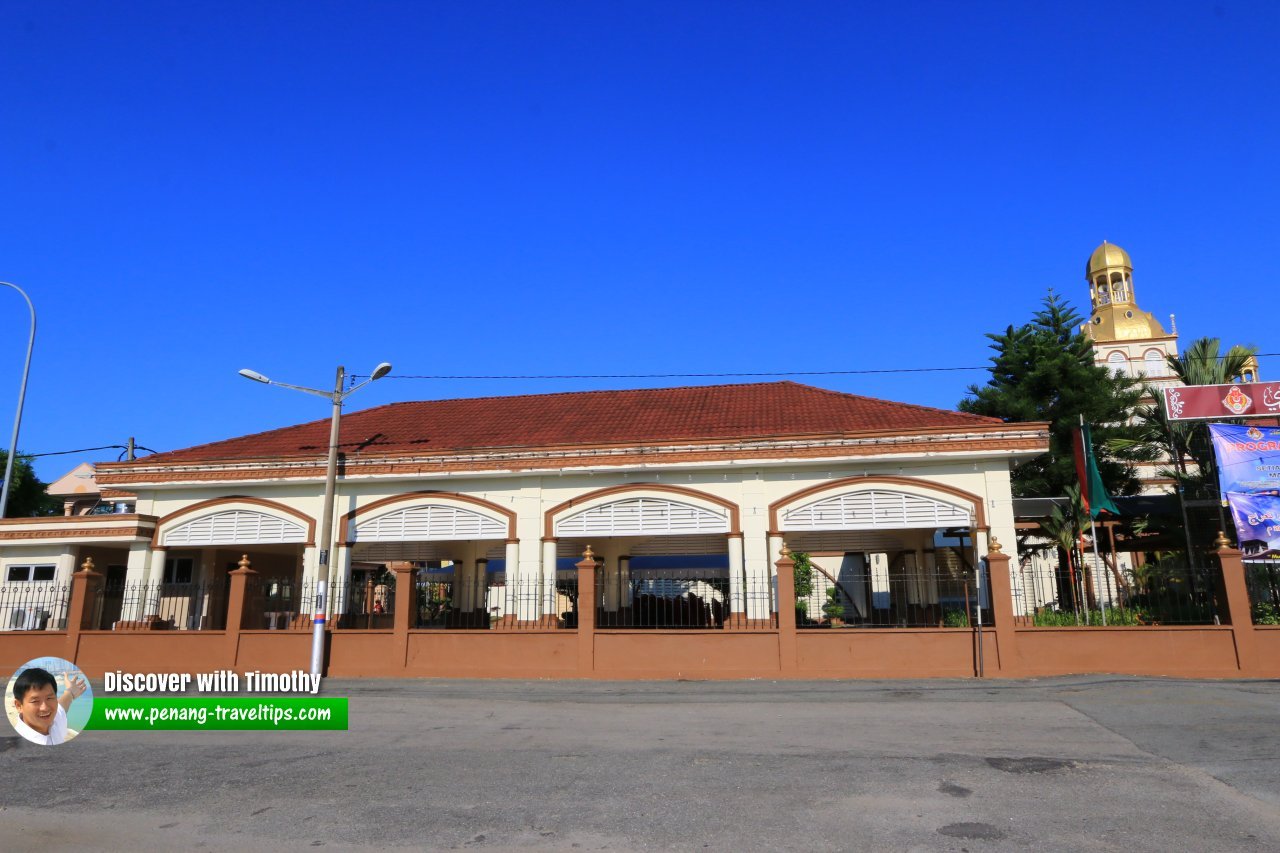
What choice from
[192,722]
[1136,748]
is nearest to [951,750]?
[1136,748]

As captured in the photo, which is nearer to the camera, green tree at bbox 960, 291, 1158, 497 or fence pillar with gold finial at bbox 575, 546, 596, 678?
fence pillar with gold finial at bbox 575, 546, 596, 678

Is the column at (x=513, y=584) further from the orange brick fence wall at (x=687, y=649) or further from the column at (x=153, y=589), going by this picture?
the column at (x=153, y=589)

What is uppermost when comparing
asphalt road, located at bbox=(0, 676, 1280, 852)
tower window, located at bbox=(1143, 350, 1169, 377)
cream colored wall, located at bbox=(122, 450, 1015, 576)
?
tower window, located at bbox=(1143, 350, 1169, 377)

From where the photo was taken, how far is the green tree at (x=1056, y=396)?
27.5 m

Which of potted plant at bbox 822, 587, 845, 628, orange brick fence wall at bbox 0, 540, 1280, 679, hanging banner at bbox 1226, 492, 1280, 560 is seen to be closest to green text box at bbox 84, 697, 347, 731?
orange brick fence wall at bbox 0, 540, 1280, 679

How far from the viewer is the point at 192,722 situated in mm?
11086

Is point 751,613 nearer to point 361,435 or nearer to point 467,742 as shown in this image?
point 467,742

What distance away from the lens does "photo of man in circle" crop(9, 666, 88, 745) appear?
9.41m

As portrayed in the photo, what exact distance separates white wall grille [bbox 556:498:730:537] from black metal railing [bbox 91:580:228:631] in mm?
7348

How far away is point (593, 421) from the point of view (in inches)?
777

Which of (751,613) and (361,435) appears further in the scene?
(361,435)

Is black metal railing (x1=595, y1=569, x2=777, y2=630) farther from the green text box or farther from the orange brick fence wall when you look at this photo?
the green text box

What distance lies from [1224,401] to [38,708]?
1986cm

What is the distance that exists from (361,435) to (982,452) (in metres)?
13.7
